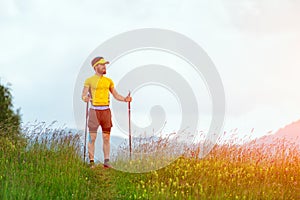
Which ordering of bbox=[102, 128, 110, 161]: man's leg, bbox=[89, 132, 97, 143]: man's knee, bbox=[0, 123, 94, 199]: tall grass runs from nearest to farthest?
bbox=[0, 123, 94, 199]: tall grass < bbox=[102, 128, 110, 161]: man's leg < bbox=[89, 132, 97, 143]: man's knee

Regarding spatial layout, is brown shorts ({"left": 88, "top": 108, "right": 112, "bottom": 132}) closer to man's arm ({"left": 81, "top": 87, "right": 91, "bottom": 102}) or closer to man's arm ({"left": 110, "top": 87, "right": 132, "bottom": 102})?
man's arm ({"left": 81, "top": 87, "right": 91, "bottom": 102})

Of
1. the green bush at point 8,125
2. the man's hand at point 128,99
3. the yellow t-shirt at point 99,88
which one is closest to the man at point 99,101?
the yellow t-shirt at point 99,88

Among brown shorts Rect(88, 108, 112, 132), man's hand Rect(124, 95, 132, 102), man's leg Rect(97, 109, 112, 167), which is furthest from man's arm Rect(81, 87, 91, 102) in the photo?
man's hand Rect(124, 95, 132, 102)

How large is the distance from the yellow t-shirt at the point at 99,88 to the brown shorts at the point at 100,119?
21 cm

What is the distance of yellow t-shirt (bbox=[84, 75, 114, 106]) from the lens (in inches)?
514

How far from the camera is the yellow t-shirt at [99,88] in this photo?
13.1 meters

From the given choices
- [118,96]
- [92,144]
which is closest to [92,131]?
[92,144]

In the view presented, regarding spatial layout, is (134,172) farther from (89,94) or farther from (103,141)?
(89,94)

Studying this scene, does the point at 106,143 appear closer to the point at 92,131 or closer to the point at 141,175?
the point at 92,131

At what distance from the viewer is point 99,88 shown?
1308cm

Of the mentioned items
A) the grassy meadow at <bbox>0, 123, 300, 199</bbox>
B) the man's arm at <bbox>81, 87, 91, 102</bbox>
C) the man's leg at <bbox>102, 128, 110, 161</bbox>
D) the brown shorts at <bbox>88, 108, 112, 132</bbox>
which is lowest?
the grassy meadow at <bbox>0, 123, 300, 199</bbox>

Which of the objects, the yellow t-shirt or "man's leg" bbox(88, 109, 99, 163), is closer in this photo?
the yellow t-shirt

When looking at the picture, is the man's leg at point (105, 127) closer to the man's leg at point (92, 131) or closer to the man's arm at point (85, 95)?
the man's leg at point (92, 131)

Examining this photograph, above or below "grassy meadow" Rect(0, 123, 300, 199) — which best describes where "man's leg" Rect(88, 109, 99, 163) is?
above
